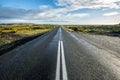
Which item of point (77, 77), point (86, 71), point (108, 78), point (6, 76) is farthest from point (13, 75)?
point (108, 78)

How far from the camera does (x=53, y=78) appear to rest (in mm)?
6180

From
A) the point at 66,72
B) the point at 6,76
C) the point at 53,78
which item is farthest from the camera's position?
the point at 66,72

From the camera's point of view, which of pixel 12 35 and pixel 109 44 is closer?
pixel 109 44

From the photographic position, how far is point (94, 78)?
6.36 metres

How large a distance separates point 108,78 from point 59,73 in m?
1.67

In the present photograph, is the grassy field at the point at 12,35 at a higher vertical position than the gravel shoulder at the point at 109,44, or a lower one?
lower

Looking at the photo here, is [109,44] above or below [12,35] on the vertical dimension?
above

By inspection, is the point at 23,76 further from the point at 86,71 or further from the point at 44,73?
the point at 86,71

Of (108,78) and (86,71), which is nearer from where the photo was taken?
(108,78)

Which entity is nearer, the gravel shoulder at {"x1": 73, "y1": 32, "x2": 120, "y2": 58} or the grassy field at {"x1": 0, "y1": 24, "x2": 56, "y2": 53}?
the gravel shoulder at {"x1": 73, "y1": 32, "x2": 120, "y2": 58}

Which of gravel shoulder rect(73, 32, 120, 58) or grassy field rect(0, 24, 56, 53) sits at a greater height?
gravel shoulder rect(73, 32, 120, 58)

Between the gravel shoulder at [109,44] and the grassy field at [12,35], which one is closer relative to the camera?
the gravel shoulder at [109,44]

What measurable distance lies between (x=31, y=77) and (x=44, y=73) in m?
0.63

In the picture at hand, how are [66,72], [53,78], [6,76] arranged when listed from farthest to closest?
[66,72] → [6,76] → [53,78]
